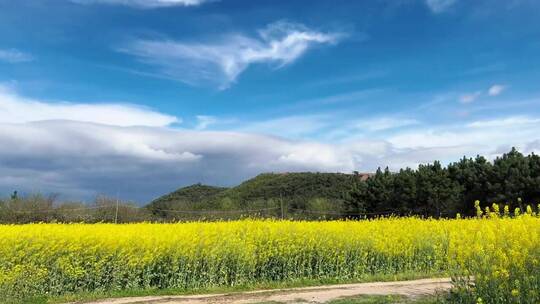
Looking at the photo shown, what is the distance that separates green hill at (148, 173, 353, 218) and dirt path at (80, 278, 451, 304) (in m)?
35.7

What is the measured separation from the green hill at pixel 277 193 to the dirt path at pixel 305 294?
117 ft

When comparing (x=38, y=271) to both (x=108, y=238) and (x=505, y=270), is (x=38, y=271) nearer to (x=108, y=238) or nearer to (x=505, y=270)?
(x=108, y=238)

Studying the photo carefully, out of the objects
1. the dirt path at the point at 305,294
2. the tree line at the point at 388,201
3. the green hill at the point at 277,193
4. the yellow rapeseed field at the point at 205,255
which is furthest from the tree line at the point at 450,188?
the dirt path at the point at 305,294

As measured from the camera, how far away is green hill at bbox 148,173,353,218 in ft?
166

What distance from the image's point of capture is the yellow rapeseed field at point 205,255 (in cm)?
1285

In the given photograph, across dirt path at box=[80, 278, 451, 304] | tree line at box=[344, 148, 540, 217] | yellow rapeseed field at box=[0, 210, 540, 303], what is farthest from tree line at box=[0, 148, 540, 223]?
dirt path at box=[80, 278, 451, 304]

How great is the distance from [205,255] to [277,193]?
53.8m

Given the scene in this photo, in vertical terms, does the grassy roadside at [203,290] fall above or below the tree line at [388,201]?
below

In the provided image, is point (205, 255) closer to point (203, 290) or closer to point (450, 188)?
point (203, 290)

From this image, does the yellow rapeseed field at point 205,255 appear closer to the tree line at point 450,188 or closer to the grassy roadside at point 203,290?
the grassy roadside at point 203,290

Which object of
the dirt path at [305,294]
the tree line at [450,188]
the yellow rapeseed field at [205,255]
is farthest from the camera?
the tree line at [450,188]

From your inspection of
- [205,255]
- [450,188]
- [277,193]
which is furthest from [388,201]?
[205,255]

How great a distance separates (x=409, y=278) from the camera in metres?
13.9

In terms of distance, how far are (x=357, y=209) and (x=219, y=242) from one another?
106 feet
